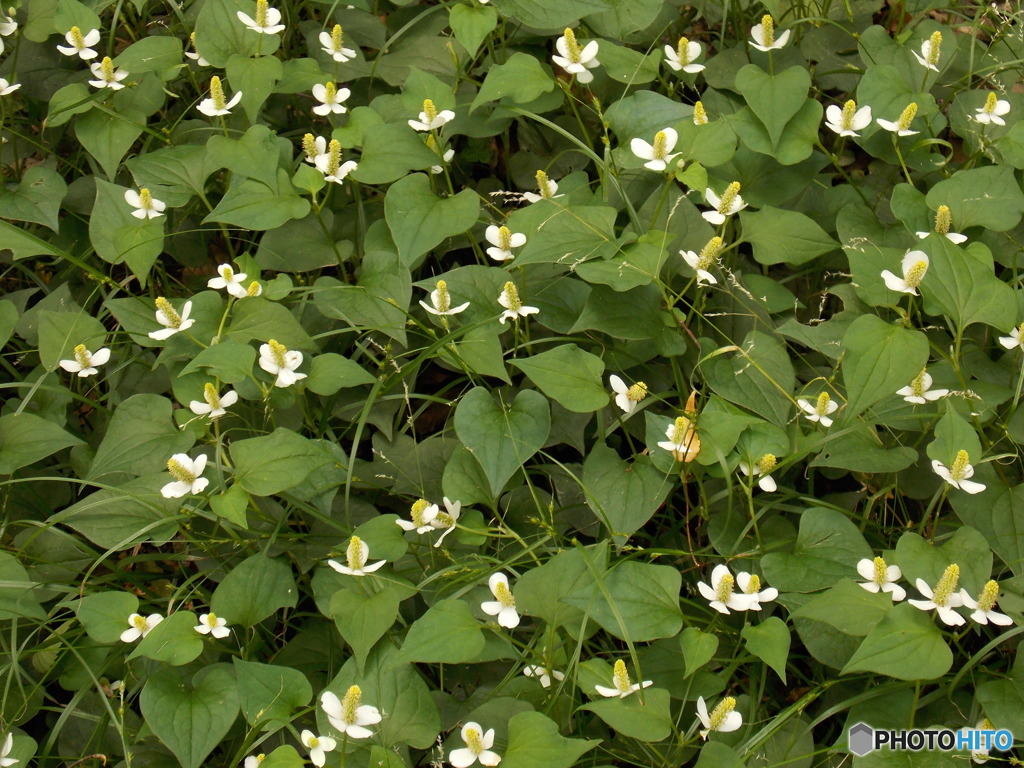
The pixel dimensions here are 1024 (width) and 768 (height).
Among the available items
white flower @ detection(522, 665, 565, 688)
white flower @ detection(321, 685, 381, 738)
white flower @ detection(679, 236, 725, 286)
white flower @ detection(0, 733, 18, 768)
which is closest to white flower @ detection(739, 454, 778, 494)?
white flower @ detection(679, 236, 725, 286)

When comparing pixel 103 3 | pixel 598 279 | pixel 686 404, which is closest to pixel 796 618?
pixel 686 404

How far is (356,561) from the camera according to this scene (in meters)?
1.59

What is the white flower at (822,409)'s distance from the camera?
174 cm

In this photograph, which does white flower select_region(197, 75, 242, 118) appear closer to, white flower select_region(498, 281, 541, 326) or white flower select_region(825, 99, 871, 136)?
white flower select_region(498, 281, 541, 326)

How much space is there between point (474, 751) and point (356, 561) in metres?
0.37

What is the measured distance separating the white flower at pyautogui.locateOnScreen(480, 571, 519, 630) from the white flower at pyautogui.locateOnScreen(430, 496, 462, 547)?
0.60 ft

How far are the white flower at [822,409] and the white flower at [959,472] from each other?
223 mm

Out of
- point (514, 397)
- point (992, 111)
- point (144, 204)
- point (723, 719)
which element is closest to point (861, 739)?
point (723, 719)

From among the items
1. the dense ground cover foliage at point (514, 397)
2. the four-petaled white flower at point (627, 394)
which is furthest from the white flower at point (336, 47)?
the four-petaled white flower at point (627, 394)

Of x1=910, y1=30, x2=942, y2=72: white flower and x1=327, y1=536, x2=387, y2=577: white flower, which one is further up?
x1=910, y1=30, x2=942, y2=72: white flower

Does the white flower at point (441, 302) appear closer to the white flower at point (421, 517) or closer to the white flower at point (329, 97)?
the white flower at point (421, 517)

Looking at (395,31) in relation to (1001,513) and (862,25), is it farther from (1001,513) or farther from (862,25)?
(1001,513)

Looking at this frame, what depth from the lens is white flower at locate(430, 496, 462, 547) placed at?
1723mm

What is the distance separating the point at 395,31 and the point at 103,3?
0.77 m
